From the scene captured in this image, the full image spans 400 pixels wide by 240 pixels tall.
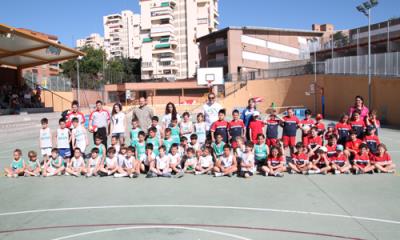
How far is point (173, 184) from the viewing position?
25.7 feet

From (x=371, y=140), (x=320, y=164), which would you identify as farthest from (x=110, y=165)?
(x=371, y=140)

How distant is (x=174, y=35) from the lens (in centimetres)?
8231

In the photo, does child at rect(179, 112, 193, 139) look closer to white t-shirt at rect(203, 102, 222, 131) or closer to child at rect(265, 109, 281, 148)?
white t-shirt at rect(203, 102, 222, 131)

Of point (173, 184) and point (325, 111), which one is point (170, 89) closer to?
point (325, 111)

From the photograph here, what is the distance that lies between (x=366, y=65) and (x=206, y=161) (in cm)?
1923

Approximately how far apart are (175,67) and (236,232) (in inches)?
3086

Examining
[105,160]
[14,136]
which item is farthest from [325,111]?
[105,160]

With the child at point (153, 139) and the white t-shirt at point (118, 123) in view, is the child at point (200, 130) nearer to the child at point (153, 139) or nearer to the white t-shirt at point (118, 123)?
the child at point (153, 139)

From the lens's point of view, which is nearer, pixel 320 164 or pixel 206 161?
pixel 320 164

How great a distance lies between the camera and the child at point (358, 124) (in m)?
9.24

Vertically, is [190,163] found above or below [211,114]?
below

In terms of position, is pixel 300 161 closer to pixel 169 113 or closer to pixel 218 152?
pixel 218 152

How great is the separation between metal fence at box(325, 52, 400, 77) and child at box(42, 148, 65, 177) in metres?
18.6

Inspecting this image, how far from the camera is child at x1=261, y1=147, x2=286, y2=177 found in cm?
849
